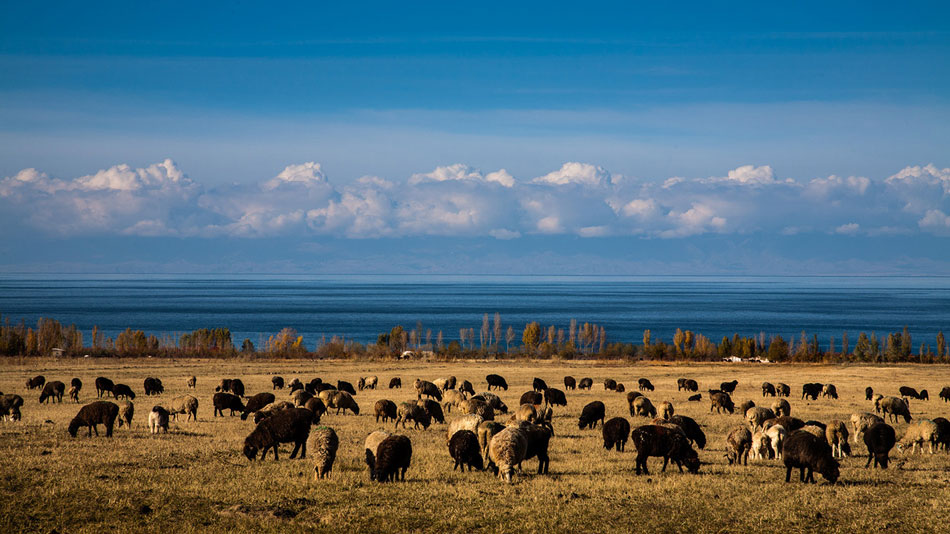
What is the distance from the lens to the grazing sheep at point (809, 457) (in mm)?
18547

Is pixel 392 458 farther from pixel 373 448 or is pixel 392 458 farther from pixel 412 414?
pixel 412 414

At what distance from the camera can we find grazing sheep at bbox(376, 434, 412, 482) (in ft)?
60.2

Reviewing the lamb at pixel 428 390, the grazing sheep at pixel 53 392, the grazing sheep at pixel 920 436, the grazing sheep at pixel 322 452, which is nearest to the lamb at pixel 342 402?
the lamb at pixel 428 390

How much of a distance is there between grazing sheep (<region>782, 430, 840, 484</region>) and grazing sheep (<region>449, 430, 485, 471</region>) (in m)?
7.99

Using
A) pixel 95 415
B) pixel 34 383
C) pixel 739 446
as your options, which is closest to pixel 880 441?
pixel 739 446

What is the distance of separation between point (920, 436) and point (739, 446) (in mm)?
7449

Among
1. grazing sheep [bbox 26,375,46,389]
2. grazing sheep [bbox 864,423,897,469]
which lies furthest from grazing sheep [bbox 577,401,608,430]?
grazing sheep [bbox 26,375,46,389]

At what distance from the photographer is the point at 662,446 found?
66.3 ft

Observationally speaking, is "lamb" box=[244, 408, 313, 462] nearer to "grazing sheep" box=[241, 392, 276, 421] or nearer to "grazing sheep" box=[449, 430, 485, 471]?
"grazing sheep" box=[449, 430, 485, 471]

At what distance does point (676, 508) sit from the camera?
16375 millimetres

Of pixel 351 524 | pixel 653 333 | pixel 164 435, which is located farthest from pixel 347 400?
pixel 653 333

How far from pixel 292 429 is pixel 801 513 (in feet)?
44.1

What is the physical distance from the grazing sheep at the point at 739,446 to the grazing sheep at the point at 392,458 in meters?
9.96

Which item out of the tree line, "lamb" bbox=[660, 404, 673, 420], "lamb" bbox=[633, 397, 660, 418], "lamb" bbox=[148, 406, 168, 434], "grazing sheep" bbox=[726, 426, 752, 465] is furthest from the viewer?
the tree line
